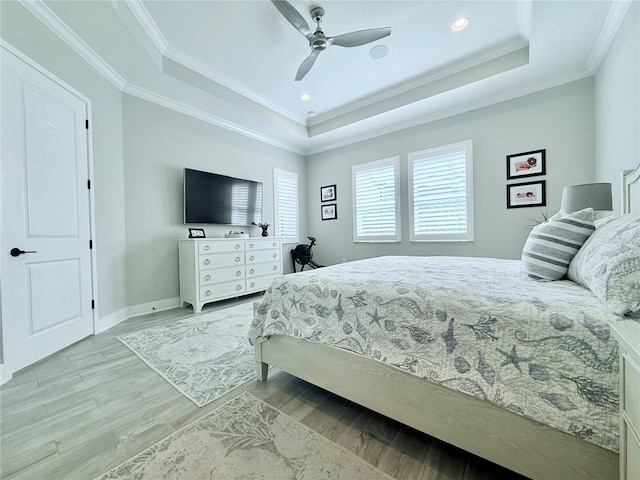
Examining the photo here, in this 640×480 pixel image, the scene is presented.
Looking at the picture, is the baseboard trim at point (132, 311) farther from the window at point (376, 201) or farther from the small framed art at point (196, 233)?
the window at point (376, 201)

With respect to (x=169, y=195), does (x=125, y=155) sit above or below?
above

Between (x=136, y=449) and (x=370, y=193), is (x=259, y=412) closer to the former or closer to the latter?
(x=136, y=449)

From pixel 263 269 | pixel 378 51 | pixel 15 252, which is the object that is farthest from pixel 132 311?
pixel 378 51

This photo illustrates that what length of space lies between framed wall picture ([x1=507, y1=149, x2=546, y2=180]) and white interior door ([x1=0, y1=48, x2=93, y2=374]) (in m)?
5.10

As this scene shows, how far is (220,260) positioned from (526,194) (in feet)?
13.9

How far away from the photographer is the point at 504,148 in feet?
11.4

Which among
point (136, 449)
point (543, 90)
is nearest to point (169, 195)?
point (136, 449)

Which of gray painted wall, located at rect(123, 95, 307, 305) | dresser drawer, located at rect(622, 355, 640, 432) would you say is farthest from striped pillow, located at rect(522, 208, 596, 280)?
gray painted wall, located at rect(123, 95, 307, 305)

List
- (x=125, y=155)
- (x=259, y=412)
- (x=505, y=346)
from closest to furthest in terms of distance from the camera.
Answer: (x=505, y=346) → (x=259, y=412) → (x=125, y=155)

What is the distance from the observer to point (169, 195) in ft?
11.6

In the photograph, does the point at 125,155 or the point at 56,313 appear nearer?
the point at 56,313

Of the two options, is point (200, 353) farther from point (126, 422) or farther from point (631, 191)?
point (631, 191)

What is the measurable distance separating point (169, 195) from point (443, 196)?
161 inches

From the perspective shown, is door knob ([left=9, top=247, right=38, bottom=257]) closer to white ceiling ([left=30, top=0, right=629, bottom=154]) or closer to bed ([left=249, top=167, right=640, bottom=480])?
white ceiling ([left=30, top=0, right=629, bottom=154])
